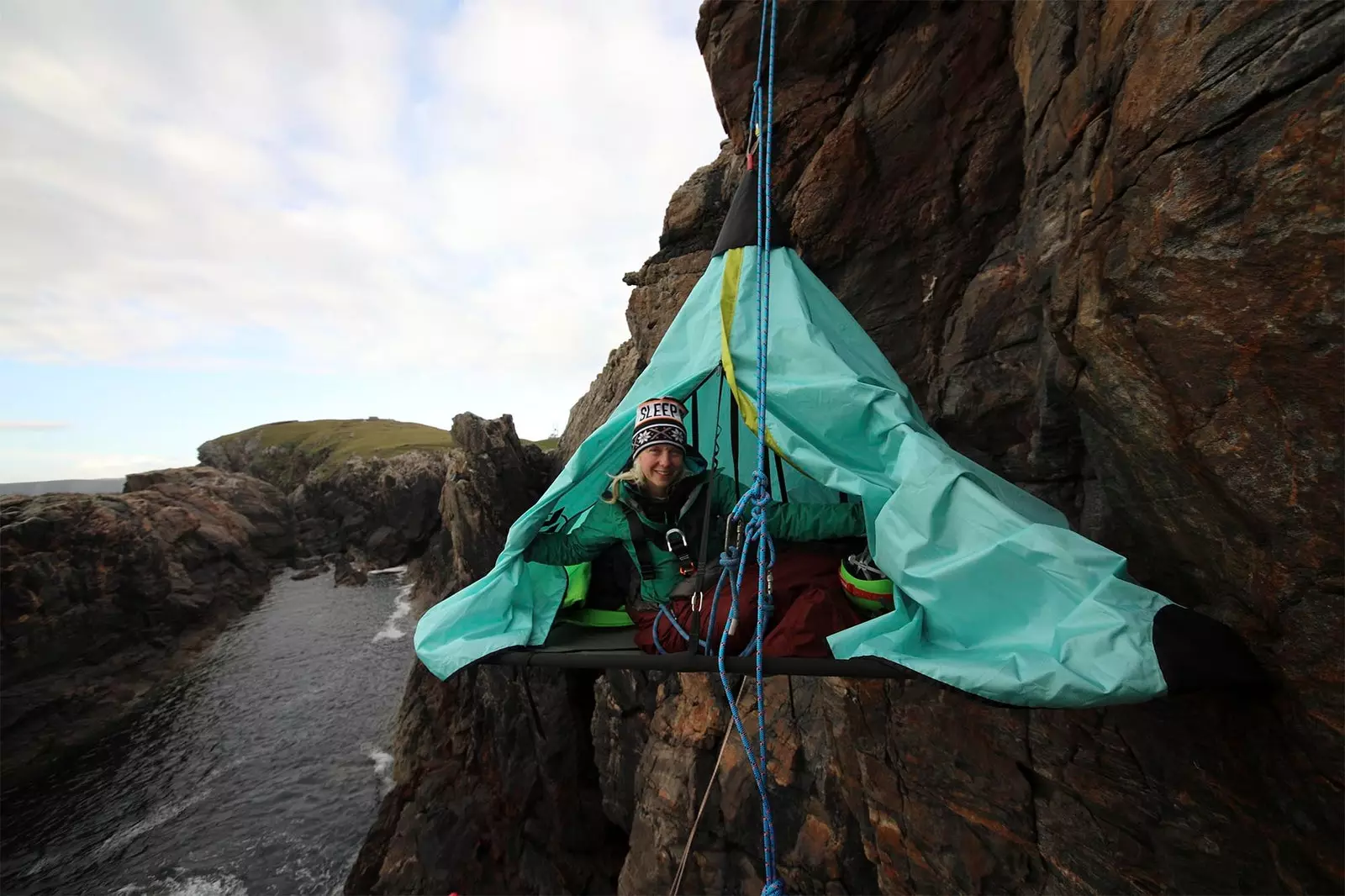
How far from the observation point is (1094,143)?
3412mm

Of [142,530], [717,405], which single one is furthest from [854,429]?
[142,530]

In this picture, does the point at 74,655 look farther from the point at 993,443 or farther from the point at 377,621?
the point at 993,443

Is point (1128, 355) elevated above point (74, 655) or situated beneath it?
elevated above

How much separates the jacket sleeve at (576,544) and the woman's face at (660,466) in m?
0.44

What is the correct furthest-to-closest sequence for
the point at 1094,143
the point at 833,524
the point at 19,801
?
the point at 19,801, the point at 833,524, the point at 1094,143

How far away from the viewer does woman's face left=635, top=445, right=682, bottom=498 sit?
4.21m

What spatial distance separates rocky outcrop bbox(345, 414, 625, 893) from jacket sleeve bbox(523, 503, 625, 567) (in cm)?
1224

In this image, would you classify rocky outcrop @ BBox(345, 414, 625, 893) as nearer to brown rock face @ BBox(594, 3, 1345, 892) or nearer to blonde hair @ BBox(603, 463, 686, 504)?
brown rock face @ BBox(594, 3, 1345, 892)

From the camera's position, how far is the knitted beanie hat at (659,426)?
13.9ft

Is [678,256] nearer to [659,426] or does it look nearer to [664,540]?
[659,426]

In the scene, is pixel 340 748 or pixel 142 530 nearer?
pixel 340 748

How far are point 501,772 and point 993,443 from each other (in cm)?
1462

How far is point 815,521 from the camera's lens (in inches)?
159

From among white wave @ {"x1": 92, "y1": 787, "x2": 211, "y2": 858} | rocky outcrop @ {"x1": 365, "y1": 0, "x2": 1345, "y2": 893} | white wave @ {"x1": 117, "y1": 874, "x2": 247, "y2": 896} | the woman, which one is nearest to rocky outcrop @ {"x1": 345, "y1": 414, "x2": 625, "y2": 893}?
white wave @ {"x1": 117, "y1": 874, "x2": 247, "y2": 896}
